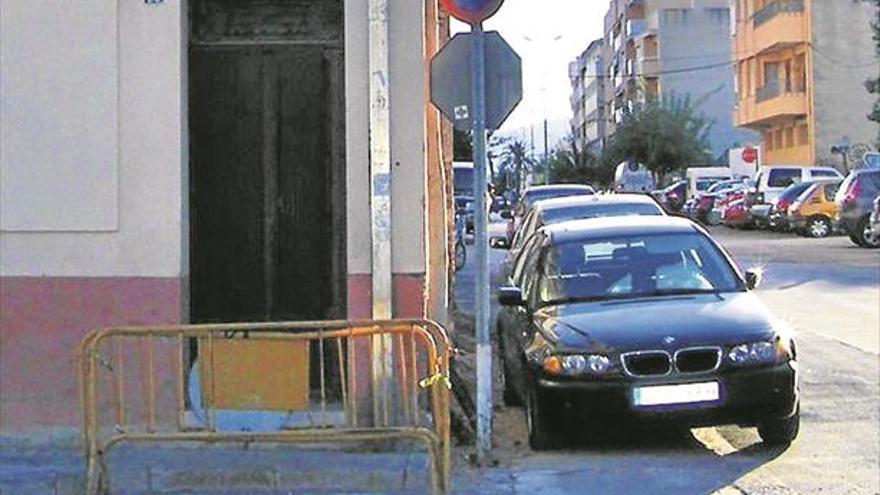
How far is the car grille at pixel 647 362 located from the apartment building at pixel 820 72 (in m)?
49.2

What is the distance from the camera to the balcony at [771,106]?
191 ft

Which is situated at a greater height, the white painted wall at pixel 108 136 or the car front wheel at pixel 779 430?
the white painted wall at pixel 108 136

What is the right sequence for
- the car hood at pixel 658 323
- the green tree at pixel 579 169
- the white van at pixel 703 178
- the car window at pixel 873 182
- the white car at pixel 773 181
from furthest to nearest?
1. the green tree at pixel 579 169
2. the white van at pixel 703 178
3. the white car at pixel 773 181
4. the car window at pixel 873 182
5. the car hood at pixel 658 323

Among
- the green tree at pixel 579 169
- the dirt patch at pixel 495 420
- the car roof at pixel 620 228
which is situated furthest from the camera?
the green tree at pixel 579 169

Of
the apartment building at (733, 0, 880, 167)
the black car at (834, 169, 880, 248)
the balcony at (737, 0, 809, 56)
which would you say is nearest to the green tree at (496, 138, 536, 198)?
the balcony at (737, 0, 809, 56)

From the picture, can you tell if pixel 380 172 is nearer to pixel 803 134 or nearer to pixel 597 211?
pixel 597 211

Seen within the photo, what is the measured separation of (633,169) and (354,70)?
51.3m

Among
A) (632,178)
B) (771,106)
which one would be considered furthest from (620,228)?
(771,106)

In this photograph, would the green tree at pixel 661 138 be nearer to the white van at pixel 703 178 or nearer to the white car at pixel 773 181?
the white van at pixel 703 178

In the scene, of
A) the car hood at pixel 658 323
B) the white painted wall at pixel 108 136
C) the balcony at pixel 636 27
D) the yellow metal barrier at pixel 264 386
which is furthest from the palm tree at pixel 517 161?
the yellow metal barrier at pixel 264 386

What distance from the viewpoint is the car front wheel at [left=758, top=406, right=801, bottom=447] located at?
358 inches

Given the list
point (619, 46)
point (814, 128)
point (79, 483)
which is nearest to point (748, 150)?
point (814, 128)

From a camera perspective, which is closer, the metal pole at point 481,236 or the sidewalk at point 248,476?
the sidewalk at point 248,476

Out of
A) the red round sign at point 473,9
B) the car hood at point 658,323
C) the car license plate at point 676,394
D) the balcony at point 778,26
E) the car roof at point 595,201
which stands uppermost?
the balcony at point 778,26
